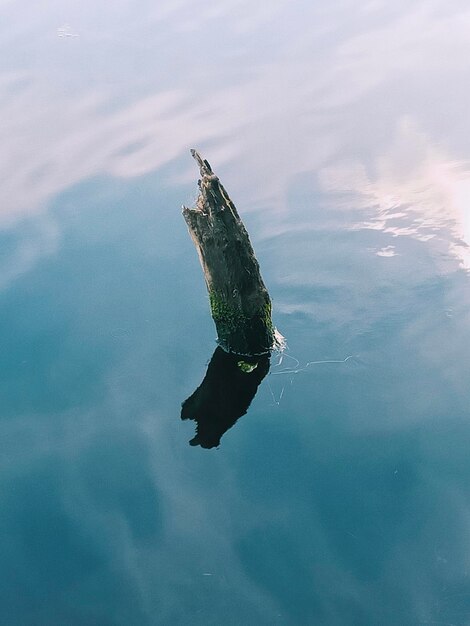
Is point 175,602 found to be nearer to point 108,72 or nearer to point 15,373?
point 15,373

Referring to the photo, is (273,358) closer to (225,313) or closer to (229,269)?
(225,313)

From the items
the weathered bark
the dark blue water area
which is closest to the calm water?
the dark blue water area

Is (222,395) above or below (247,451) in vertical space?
above

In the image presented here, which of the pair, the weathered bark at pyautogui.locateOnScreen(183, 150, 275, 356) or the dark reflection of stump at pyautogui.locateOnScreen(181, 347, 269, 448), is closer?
the weathered bark at pyautogui.locateOnScreen(183, 150, 275, 356)

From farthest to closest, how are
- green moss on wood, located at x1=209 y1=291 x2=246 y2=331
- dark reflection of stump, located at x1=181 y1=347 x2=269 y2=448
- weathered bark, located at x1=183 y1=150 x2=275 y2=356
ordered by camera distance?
1. green moss on wood, located at x1=209 y1=291 x2=246 y2=331
2. dark reflection of stump, located at x1=181 y1=347 x2=269 y2=448
3. weathered bark, located at x1=183 y1=150 x2=275 y2=356

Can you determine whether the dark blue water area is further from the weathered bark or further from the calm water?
the weathered bark

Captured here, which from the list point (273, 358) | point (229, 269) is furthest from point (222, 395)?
point (229, 269)
